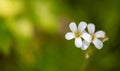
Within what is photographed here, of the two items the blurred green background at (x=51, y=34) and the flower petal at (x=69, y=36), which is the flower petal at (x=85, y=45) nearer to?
the flower petal at (x=69, y=36)

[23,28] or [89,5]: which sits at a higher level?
[89,5]

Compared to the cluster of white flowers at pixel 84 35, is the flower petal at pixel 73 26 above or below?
above

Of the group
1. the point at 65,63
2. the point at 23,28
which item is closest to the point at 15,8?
the point at 23,28

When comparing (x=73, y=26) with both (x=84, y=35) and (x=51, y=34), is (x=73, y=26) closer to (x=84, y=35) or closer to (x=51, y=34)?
(x=84, y=35)

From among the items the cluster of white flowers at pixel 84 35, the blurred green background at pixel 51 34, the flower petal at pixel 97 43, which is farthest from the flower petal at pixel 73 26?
the blurred green background at pixel 51 34

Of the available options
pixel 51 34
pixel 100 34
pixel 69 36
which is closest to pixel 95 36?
pixel 100 34

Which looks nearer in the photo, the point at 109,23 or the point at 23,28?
the point at 23,28

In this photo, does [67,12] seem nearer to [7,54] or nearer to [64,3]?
[64,3]
